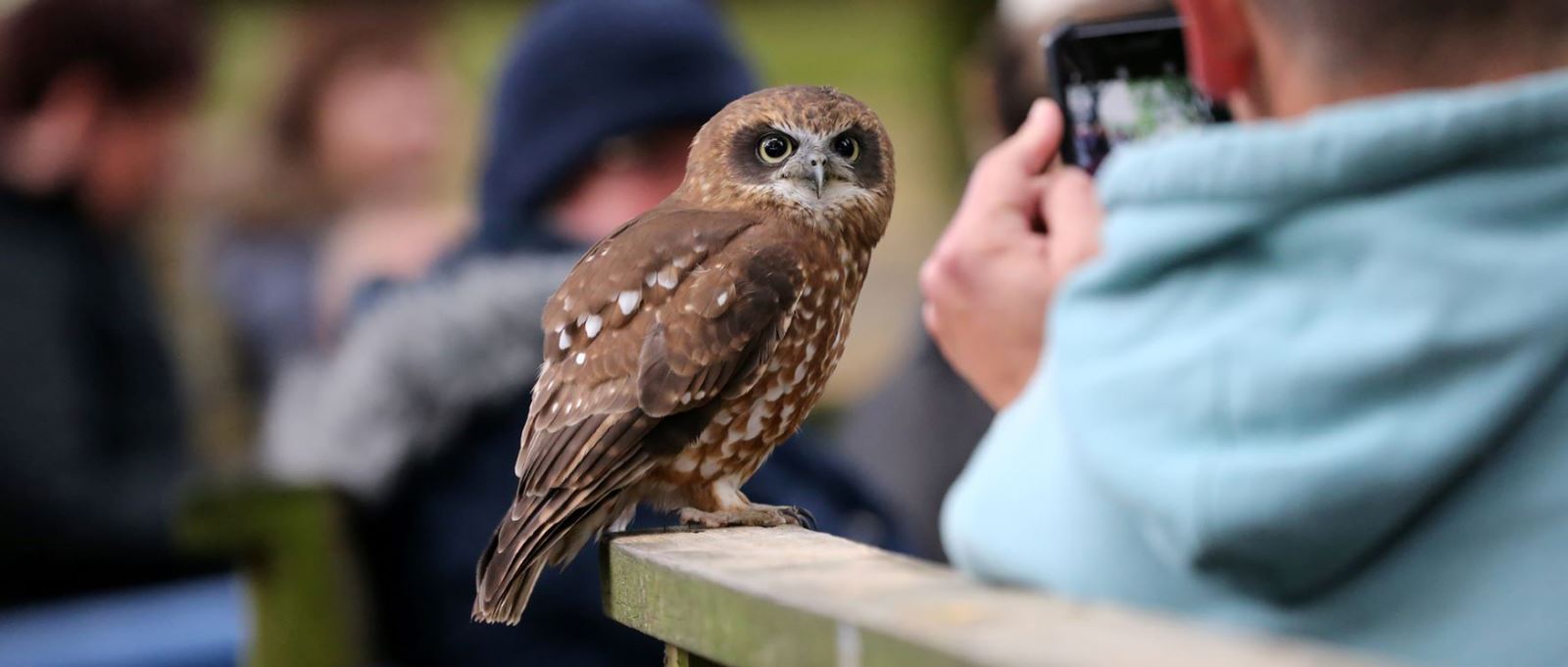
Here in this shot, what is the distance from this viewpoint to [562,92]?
1912mm

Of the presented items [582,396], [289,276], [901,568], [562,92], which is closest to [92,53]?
[289,276]

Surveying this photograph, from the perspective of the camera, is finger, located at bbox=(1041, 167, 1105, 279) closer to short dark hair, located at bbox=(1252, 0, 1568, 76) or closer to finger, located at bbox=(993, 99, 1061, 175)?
finger, located at bbox=(993, 99, 1061, 175)

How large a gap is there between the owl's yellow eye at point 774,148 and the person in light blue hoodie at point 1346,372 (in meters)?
0.22

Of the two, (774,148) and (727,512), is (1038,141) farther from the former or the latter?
(727,512)

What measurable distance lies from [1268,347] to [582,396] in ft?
1.84

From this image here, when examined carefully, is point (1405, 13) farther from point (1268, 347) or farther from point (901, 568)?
point (901, 568)

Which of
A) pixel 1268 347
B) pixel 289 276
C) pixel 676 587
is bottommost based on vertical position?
pixel 289 276

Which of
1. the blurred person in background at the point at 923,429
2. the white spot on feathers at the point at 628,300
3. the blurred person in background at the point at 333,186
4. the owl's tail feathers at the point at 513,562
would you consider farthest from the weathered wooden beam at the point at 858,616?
the blurred person in background at the point at 333,186

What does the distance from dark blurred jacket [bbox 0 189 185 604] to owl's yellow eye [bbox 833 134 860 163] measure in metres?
2.97

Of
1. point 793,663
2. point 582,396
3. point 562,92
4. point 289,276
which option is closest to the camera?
point 793,663

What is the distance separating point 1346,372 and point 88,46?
3.66 metres

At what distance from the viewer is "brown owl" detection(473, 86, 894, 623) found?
126 cm

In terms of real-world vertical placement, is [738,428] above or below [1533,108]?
below

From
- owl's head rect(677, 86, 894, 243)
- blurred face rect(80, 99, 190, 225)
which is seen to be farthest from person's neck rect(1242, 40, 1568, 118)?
blurred face rect(80, 99, 190, 225)
